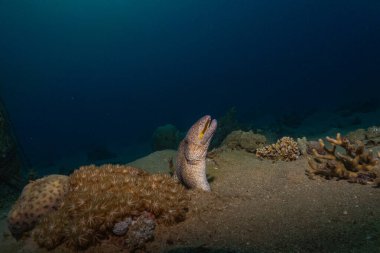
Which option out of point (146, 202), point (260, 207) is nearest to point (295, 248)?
point (260, 207)

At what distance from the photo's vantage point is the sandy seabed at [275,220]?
3668 millimetres

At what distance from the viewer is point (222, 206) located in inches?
207

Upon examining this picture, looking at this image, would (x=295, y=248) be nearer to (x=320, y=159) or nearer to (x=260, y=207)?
(x=260, y=207)

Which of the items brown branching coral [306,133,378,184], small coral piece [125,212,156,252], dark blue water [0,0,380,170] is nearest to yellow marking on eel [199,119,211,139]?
small coral piece [125,212,156,252]

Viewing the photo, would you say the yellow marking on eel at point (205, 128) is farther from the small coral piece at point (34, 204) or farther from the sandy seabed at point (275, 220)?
the small coral piece at point (34, 204)

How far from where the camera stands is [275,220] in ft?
14.5

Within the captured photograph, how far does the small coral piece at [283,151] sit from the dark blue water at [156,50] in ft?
308

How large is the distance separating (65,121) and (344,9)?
17034 centimetres

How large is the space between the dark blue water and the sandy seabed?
96.2m

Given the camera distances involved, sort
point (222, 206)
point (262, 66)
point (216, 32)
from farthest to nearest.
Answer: point (216, 32)
point (262, 66)
point (222, 206)

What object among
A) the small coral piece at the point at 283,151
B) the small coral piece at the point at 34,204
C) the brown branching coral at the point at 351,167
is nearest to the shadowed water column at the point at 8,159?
the small coral piece at the point at 34,204

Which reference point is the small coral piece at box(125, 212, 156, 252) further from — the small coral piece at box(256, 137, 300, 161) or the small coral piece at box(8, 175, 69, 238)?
the small coral piece at box(256, 137, 300, 161)

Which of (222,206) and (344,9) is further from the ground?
(344,9)

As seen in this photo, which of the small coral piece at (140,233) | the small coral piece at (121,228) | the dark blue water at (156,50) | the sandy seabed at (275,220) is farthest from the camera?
the dark blue water at (156,50)
